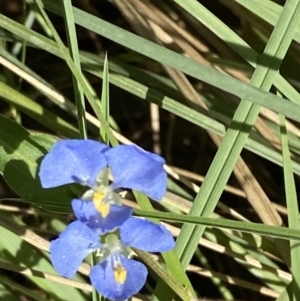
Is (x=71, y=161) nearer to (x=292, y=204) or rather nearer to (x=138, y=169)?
(x=138, y=169)

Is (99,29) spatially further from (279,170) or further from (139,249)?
(279,170)

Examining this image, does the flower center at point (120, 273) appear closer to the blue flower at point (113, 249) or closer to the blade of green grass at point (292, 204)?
the blue flower at point (113, 249)

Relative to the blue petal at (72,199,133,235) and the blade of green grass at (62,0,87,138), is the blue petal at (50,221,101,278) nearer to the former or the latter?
the blue petal at (72,199,133,235)

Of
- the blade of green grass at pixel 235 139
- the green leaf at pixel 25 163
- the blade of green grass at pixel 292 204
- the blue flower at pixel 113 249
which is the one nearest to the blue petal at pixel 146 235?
the blue flower at pixel 113 249

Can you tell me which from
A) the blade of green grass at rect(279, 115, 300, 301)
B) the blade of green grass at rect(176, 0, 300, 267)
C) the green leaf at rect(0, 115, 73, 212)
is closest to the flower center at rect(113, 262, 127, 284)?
the green leaf at rect(0, 115, 73, 212)

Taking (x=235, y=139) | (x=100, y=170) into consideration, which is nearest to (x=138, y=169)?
(x=100, y=170)

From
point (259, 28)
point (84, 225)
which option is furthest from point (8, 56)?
point (84, 225)
